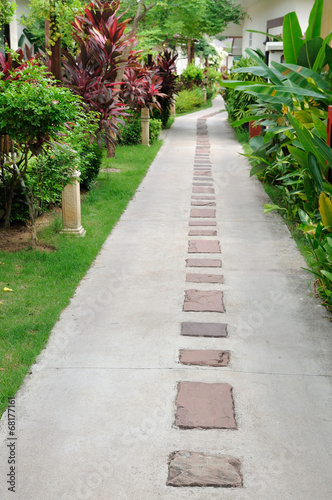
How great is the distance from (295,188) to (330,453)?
500cm

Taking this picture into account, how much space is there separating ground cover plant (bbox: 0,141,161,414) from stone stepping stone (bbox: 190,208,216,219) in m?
1.10

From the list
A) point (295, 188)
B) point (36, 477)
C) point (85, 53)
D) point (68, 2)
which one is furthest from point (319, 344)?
point (85, 53)

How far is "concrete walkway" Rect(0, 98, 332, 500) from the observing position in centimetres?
325

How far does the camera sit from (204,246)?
7.56m

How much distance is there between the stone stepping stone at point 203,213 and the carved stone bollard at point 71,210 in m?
2.02

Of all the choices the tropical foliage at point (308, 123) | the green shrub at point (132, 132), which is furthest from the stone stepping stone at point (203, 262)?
the green shrub at point (132, 132)

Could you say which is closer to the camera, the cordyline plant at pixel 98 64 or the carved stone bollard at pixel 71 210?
the carved stone bollard at pixel 71 210

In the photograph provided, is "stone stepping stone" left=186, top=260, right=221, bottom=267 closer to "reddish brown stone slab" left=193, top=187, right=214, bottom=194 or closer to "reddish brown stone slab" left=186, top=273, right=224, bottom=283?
"reddish brown stone slab" left=186, top=273, right=224, bottom=283

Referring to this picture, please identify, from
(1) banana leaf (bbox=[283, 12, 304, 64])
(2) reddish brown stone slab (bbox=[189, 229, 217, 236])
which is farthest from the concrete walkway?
(1) banana leaf (bbox=[283, 12, 304, 64])

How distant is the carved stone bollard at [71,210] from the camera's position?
7648 mm

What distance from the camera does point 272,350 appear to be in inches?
188

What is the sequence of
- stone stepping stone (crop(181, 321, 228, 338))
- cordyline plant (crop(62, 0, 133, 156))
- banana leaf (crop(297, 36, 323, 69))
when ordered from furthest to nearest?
1. cordyline plant (crop(62, 0, 133, 156))
2. banana leaf (crop(297, 36, 323, 69))
3. stone stepping stone (crop(181, 321, 228, 338))

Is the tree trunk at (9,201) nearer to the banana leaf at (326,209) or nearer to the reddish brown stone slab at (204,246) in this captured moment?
the reddish brown stone slab at (204,246)

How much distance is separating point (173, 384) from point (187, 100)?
25.4 m
